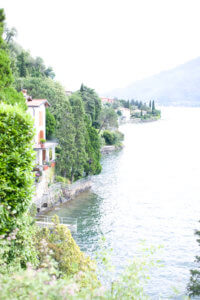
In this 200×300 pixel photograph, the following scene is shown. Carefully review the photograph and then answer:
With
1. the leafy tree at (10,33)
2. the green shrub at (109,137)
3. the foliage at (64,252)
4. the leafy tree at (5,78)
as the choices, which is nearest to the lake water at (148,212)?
the foliage at (64,252)

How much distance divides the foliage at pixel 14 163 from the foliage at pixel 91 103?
71600 millimetres

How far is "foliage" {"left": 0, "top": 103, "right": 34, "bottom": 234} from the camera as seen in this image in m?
12.4

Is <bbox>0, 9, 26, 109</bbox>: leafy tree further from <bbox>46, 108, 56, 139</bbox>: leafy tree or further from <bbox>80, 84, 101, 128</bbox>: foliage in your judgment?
<bbox>80, 84, 101, 128</bbox>: foliage

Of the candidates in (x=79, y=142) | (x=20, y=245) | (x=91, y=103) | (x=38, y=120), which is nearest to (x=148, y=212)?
(x=79, y=142)

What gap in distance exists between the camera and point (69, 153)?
43.5 metres

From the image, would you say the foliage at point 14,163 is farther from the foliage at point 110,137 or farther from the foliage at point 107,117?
the foliage at point 107,117

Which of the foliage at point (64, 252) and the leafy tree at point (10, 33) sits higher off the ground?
the leafy tree at point (10, 33)

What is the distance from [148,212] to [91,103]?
168 ft

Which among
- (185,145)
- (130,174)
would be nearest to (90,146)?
(130,174)

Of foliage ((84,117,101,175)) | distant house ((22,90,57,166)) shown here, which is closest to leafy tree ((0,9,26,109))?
distant house ((22,90,57,166))

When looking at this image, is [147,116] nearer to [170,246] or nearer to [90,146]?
[90,146]

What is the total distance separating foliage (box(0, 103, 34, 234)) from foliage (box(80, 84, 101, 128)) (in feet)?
235

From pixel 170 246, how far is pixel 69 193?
15.3 metres

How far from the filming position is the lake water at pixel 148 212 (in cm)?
2791
